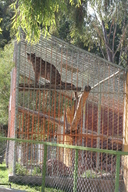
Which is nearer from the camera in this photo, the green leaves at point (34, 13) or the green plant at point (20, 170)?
the green leaves at point (34, 13)

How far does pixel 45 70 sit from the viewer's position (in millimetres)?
7410

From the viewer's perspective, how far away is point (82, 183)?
5.87 meters

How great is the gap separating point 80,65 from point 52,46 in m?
0.82

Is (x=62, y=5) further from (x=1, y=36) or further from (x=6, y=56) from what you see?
(x=1, y=36)

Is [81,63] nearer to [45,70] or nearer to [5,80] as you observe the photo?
[45,70]

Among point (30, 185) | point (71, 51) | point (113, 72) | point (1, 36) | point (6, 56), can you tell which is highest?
point (1, 36)

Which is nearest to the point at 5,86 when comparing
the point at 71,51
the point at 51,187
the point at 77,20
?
the point at 77,20

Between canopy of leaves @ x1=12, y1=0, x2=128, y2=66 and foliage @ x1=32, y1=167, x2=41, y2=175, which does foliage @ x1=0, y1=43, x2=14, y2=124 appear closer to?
canopy of leaves @ x1=12, y1=0, x2=128, y2=66

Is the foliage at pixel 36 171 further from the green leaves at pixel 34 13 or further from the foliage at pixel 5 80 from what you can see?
the foliage at pixel 5 80

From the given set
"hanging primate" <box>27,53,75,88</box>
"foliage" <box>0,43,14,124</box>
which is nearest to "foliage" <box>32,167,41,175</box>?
"hanging primate" <box>27,53,75,88</box>

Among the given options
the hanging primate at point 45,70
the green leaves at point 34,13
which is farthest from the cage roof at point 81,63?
the green leaves at point 34,13

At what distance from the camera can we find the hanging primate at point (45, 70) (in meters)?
7.43

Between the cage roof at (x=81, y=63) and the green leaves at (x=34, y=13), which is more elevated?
the green leaves at (x=34, y=13)

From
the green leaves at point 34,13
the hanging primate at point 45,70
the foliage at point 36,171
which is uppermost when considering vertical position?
the green leaves at point 34,13
